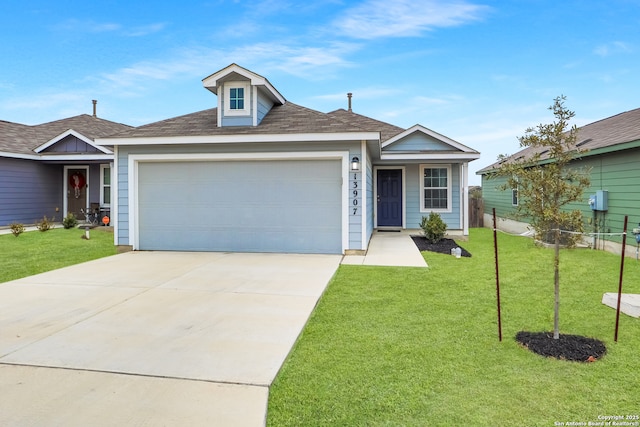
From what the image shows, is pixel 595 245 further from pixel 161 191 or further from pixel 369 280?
pixel 161 191

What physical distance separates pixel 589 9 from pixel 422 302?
441 inches

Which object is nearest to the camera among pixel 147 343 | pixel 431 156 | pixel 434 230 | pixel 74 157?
pixel 147 343

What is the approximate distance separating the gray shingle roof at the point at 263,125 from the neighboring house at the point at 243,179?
25 millimetres

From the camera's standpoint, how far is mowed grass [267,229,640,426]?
2.42 meters

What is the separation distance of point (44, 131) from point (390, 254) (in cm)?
1644

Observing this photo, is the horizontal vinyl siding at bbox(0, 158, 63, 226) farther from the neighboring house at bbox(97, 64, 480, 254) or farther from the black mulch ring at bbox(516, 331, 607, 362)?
the black mulch ring at bbox(516, 331, 607, 362)

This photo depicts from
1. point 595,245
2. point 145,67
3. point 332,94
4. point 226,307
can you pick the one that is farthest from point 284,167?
point 332,94

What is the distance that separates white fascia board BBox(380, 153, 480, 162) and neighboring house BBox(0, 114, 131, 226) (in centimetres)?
937

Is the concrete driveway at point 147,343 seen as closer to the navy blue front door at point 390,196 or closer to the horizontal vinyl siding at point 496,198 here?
the navy blue front door at point 390,196

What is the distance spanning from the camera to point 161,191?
914 cm

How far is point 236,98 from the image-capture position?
9.20m

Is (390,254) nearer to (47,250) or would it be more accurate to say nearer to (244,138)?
(244,138)

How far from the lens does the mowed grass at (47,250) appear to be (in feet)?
23.9

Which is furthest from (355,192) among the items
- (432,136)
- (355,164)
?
(432,136)
